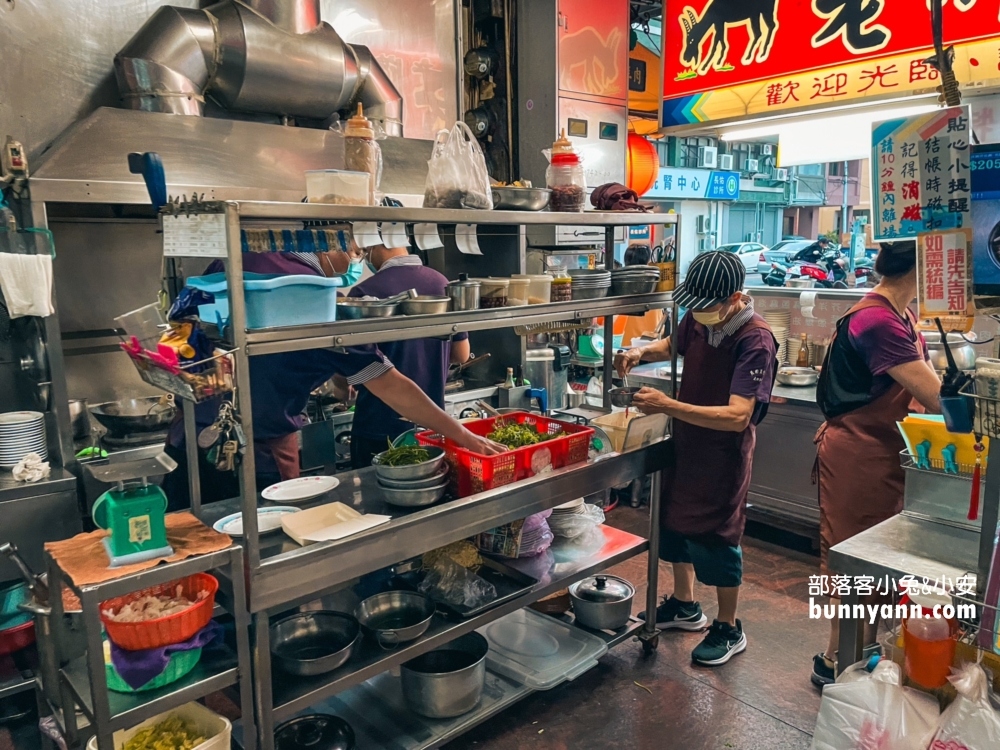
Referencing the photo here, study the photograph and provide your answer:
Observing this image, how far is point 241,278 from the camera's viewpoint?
1820 mm

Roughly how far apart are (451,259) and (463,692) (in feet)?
10.0

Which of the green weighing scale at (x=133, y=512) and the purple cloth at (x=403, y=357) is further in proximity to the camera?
the purple cloth at (x=403, y=357)

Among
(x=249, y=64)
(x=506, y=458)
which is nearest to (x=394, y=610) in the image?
(x=506, y=458)

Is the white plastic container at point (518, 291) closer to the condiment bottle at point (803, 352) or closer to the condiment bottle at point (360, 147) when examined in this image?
the condiment bottle at point (360, 147)

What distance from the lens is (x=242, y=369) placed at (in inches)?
72.7

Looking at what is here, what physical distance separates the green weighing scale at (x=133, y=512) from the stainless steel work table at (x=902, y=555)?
5.71ft

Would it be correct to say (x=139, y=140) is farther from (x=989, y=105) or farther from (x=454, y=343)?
(x=989, y=105)

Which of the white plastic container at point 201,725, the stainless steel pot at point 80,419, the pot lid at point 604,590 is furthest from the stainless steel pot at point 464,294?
the stainless steel pot at point 80,419

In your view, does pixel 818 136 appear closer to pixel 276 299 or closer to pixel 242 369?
pixel 276 299

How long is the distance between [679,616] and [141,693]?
242 cm

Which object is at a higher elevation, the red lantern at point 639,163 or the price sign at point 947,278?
the red lantern at point 639,163

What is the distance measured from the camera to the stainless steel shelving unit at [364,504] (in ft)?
6.16

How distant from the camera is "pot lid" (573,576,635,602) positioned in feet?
10.7

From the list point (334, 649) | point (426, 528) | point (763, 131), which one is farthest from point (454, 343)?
point (763, 131)
